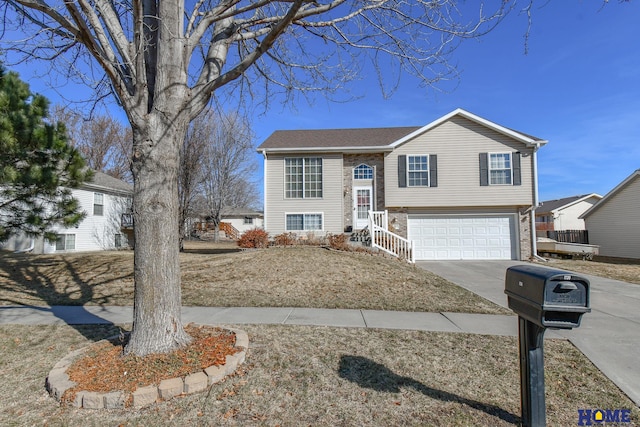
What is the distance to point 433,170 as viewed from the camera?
1528cm

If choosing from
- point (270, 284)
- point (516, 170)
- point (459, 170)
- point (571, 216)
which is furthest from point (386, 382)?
point (571, 216)

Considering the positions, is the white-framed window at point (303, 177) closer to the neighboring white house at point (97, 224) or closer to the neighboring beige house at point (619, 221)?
the neighboring white house at point (97, 224)

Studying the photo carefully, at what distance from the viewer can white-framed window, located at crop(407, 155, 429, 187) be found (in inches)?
604

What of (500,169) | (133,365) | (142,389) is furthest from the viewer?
(500,169)

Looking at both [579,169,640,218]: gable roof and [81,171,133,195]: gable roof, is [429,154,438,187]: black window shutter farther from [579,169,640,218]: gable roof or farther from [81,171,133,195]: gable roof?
[81,171,133,195]: gable roof

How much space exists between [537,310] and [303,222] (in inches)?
544

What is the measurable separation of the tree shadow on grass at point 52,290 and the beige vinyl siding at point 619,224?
79.4ft

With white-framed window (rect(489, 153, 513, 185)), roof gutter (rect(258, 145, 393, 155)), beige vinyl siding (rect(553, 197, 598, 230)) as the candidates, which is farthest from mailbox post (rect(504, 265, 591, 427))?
beige vinyl siding (rect(553, 197, 598, 230))

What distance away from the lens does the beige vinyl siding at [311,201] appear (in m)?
15.7

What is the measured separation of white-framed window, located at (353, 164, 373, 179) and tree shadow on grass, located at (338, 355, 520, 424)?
12.9 m

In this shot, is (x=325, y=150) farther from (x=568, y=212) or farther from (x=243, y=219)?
(x=568, y=212)

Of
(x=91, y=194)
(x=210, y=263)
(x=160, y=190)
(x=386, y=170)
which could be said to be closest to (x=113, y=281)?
(x=210, y=263)

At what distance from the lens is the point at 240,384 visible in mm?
3104

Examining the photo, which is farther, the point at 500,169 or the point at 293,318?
the point at 500,169
